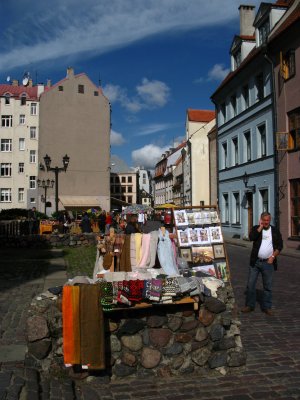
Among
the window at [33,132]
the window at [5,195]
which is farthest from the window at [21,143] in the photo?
the window at [5,195]

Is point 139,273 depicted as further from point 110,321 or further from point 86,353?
point 86,353

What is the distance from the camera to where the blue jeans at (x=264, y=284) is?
26.0 feet

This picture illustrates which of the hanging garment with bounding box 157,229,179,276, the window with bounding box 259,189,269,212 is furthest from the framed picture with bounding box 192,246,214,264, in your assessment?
the window with bounding box 259,189,269,212

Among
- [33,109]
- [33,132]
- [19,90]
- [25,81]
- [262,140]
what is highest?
[25,81]

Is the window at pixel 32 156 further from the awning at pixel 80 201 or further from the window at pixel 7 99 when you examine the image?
the awning at pixel 80 201

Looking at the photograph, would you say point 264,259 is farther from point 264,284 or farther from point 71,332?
point 71,332

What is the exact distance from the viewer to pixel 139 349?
4898 millimetres

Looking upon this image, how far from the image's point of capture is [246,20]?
31.7m

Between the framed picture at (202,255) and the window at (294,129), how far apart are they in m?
13.1

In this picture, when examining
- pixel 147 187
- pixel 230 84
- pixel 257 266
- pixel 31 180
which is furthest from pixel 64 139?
pixel 147 187

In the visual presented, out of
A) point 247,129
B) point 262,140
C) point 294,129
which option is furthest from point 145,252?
point 247,129

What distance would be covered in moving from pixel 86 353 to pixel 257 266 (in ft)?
14.7

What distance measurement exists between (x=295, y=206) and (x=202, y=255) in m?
13.2

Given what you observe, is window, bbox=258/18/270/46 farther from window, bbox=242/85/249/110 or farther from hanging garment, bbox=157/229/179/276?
hanging garment, bbox=157/229/179/276
